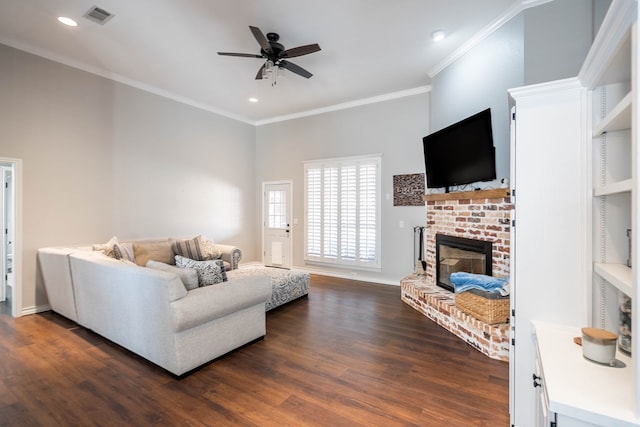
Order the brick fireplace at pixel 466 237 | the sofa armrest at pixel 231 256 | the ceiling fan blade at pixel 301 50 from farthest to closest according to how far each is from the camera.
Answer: the sofa armrest at pixel 231 256, the ceiling fan blade at pixel 301 50, the brick fireplace at pixel 466 237

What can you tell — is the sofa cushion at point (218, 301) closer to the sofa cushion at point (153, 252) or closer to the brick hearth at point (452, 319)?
the brick hearth at point (452, 319)

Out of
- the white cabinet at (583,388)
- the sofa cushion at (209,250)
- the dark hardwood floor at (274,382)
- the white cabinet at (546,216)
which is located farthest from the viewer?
the sofa cushion at (209,250)

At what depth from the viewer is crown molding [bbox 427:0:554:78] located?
2.92 meters

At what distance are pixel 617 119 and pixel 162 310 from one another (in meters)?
2.97

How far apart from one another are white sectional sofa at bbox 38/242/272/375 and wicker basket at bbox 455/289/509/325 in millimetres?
2099

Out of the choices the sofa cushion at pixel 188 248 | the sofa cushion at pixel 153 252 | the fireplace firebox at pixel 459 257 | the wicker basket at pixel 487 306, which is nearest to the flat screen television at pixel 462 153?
the fireplace firebox at pixel 459 257

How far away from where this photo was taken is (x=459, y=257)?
12.4 ft

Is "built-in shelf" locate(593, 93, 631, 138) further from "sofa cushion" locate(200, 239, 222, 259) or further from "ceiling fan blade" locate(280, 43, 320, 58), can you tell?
"sofa cushion" locate(200, 239, 222, 259)

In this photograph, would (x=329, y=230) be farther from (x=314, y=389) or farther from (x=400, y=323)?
(x=314, y=389)

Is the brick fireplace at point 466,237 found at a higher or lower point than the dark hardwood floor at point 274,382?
higher

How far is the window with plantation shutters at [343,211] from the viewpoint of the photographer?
538 centimetres

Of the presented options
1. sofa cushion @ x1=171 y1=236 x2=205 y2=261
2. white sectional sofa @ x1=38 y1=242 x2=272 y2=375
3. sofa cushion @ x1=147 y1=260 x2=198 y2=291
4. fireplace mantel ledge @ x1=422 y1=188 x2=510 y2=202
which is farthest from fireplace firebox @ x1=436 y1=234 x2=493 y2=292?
sofa cushion @ x1=171 y1=236 x2=205 y2=261

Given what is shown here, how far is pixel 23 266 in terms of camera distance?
3.74 meters

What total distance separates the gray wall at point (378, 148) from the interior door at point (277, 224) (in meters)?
0.20
